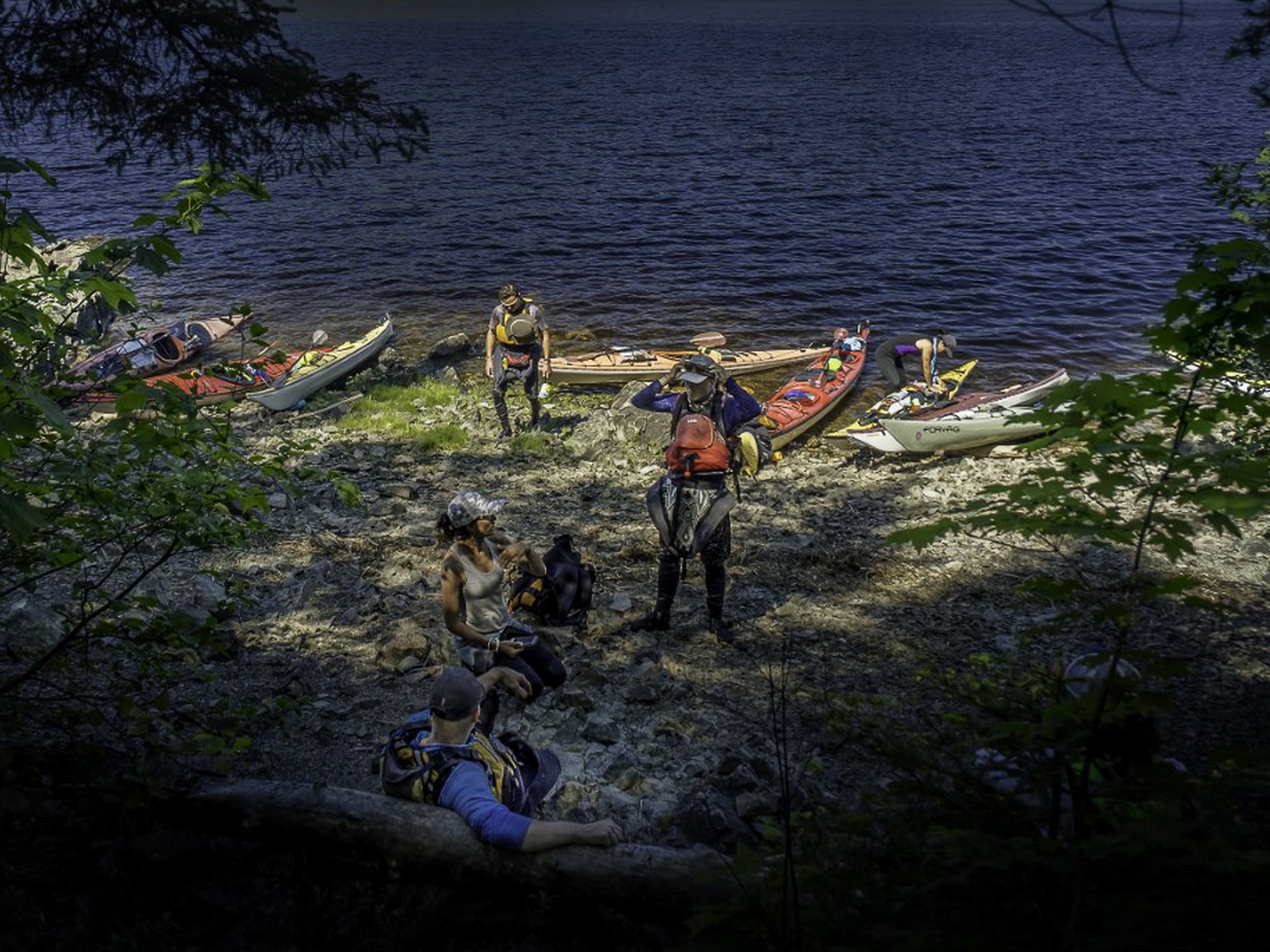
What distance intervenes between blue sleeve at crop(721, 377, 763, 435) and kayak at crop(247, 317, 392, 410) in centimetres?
1075

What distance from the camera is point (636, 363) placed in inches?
742

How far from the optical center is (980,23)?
112 metres

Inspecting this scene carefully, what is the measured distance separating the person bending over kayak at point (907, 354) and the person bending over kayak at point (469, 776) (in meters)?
13.3

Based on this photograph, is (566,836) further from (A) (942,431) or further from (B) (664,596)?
(A) (942,431)

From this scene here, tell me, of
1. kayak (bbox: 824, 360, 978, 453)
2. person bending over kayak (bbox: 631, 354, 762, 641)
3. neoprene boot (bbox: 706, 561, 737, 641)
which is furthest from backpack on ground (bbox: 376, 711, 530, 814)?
kayak (bbox: 824, 360, 978, 453)

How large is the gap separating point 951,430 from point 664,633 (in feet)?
25.4

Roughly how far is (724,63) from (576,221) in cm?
4913

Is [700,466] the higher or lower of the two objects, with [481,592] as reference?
higher

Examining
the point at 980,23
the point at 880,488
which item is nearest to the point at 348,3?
the point at 980,23

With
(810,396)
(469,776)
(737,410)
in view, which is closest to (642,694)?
(737,410)

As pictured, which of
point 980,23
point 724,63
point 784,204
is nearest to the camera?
point 784,204

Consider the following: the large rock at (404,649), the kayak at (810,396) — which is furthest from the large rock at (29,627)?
the kayak at (810,396)

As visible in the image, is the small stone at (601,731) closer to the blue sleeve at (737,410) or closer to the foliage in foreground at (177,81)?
the blue sleeve at (737,410)

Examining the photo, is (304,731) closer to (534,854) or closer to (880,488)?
(534,854)
